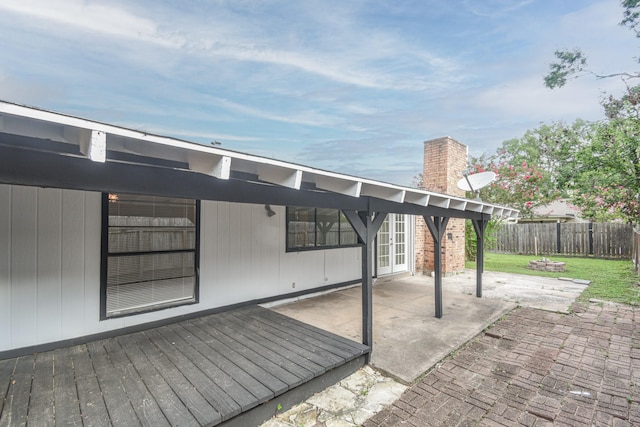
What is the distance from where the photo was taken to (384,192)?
350cm

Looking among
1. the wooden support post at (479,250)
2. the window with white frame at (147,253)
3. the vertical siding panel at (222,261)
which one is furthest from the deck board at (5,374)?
the wooden support post at (479,250)

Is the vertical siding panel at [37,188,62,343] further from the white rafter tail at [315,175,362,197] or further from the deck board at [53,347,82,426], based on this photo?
the white rafter tail at [315,175,362,197]

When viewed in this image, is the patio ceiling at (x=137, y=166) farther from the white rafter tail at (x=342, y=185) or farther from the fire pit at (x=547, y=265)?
the fire pit at (x=547, y=265)

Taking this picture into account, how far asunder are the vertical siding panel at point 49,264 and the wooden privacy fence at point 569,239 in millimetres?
12764

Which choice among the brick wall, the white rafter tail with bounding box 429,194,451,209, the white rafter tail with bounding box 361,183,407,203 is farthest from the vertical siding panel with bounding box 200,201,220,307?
the brick wall

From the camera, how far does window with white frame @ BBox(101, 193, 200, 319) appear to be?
3617 millimetres

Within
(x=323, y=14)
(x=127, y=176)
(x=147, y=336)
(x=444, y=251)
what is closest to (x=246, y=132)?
(x=323, y=14)

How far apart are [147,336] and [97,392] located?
1.19m

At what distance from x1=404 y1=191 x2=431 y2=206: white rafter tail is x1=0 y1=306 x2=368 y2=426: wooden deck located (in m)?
1.90

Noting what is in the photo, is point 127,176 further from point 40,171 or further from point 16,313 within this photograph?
point 16,313

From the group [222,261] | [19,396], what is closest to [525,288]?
[222,261]

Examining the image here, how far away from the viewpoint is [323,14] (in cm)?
781

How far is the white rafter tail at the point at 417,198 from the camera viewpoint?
3.84 m

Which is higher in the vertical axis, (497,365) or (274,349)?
(274,349)
